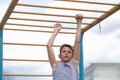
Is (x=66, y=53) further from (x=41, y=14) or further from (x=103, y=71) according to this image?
(x=103, y=71)

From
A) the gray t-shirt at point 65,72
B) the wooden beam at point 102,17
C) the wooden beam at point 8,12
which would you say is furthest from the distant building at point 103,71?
the gray t-shirt at point 65,72

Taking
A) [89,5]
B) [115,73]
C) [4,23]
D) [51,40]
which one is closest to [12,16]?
[4,23]

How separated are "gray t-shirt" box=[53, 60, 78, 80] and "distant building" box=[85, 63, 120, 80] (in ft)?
112

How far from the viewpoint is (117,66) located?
42.1 metres

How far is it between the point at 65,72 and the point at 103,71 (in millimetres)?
36237

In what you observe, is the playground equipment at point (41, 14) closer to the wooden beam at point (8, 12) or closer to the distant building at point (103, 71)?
the wooden beam at point (8, 12)

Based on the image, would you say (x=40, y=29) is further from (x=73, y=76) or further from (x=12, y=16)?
(x=73, y=76)

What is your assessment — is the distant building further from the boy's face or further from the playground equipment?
the boy's face

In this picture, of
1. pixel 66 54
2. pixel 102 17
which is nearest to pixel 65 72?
pixel 66 54

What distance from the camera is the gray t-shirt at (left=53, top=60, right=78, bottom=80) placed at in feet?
13.8

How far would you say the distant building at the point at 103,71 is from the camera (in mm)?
38594

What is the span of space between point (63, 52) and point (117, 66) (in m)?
38.6

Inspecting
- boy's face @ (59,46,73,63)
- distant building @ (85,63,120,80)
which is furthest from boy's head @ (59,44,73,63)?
distant building @ (85,63,120,80)

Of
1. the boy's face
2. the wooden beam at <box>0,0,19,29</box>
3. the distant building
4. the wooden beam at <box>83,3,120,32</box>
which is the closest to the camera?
the boy's face
